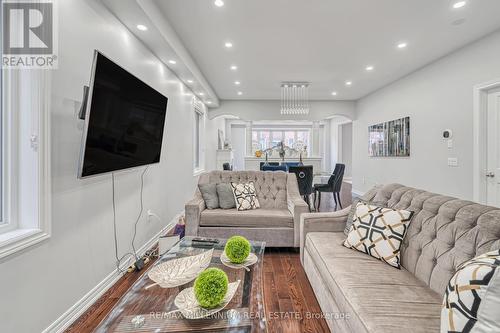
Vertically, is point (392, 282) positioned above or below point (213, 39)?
below

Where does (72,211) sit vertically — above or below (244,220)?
above

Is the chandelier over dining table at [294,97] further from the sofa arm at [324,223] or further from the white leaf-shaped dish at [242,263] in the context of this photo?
the white leaf-shaped dish at [242,263]

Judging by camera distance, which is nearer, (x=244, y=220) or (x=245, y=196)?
(x=244, y=220)

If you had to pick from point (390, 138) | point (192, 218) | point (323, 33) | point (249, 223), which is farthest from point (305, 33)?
point (390, 138)

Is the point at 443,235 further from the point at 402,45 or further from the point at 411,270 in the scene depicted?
the point at 402,45

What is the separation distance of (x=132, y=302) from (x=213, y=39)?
313cm

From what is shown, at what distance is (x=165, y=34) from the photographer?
281 cm

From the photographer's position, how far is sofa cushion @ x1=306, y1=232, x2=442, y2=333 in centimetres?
109

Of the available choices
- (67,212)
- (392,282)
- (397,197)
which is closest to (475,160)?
(397,197)

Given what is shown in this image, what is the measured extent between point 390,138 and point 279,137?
6.59 meters

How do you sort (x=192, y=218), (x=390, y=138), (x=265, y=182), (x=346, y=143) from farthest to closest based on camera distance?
1. (x=346, y=143)
2. (x=390, y=138)
3. (x=265, y=182)
4. (x=192, y=218)

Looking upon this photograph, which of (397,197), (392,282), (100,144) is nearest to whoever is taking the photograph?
(392,282)

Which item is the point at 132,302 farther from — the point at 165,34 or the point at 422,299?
the point at 165,34

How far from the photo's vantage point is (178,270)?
58.7 inches
